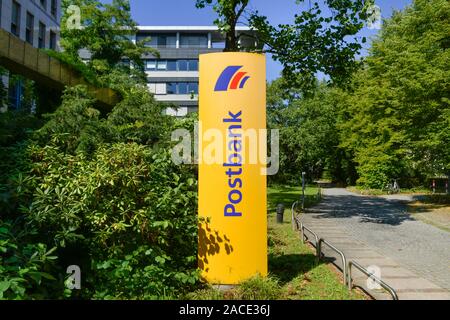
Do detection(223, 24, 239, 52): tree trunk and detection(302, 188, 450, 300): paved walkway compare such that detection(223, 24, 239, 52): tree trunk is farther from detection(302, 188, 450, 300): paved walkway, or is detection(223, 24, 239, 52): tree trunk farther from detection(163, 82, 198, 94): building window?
detection(163, 82, 198, 94): building window

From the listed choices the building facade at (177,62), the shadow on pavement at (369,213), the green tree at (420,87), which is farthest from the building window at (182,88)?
the shadow on pavement at (369,213)

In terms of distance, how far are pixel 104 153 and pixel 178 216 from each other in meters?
1.83

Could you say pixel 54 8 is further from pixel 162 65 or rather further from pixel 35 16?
pixel 162 65

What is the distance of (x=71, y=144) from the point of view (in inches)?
335

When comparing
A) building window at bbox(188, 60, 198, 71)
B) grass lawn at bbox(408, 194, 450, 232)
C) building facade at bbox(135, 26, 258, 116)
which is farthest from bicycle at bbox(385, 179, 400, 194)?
building window at bbox(188, 60, 198, 71)

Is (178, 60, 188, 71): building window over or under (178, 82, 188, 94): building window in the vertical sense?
over

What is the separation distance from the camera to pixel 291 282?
8.06m

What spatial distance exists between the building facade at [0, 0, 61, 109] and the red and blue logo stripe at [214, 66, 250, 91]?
2045 cm

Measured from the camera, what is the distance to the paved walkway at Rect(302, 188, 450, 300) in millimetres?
8320

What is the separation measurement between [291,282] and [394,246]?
5840mm

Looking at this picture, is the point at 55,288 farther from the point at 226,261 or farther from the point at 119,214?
the point at 226,261

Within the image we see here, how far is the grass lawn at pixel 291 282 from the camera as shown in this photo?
6828mm

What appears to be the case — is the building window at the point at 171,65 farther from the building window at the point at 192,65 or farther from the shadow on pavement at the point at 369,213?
the shadow on pavement at the point at 369,213

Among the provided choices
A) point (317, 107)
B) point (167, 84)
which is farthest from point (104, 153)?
point (167, 84)
